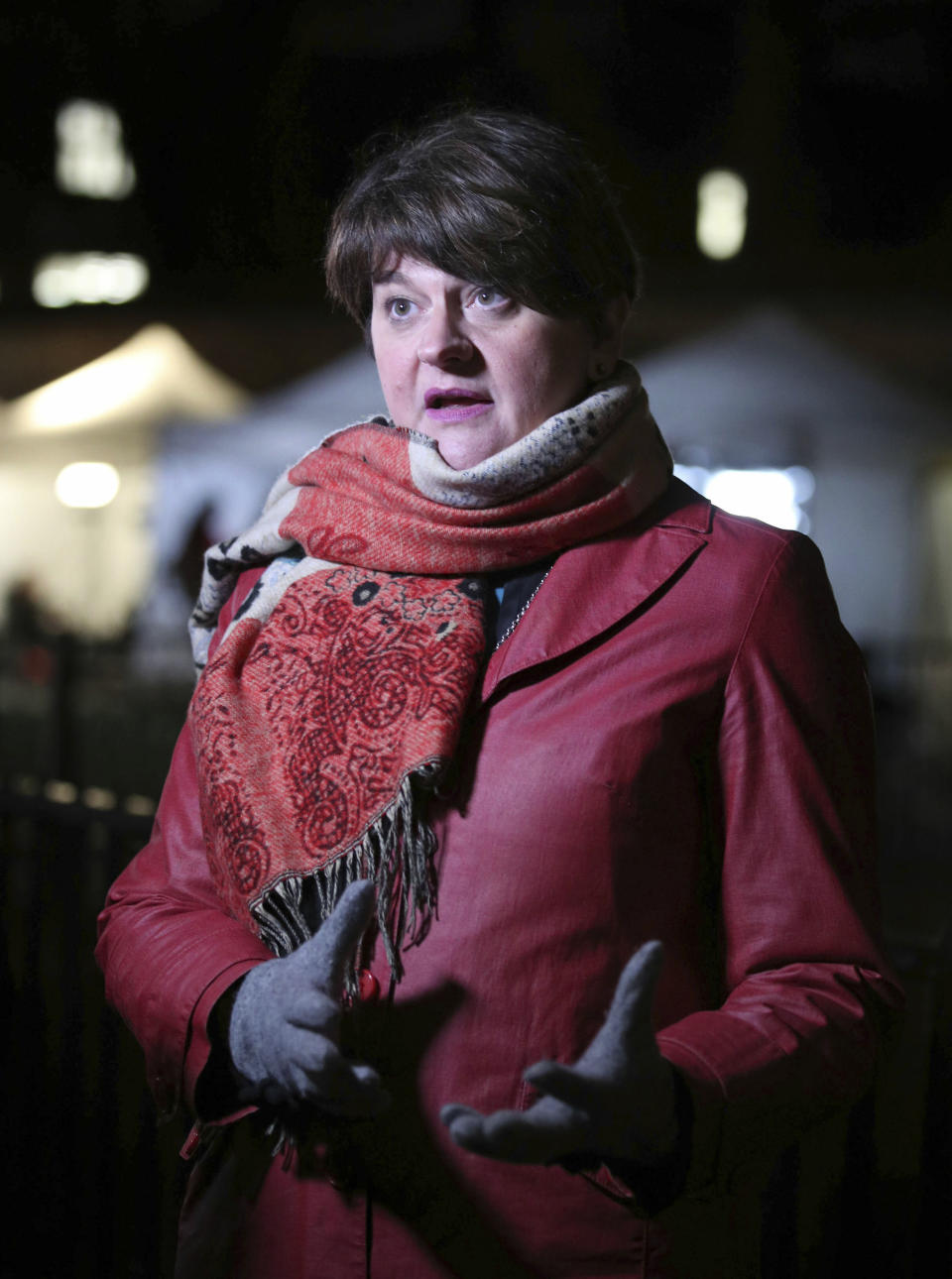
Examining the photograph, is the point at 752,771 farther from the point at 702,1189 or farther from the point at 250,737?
the point at 250,737

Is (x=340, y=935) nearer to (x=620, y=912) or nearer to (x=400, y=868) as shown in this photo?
(x=400, y=868)

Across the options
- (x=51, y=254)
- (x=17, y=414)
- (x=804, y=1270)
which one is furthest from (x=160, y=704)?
(x=51, y=254)

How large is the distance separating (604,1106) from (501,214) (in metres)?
0.94

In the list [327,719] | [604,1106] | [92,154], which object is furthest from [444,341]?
[92,154]

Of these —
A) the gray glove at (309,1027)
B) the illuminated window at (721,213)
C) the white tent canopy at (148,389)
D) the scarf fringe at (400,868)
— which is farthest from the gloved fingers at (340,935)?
the illuminated window at (721,213)

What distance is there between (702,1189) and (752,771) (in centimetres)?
41

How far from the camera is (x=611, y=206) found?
1.47 m

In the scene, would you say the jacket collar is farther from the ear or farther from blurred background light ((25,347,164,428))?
blurred background light ((25,347,164,428))

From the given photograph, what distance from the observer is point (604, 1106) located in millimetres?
1012

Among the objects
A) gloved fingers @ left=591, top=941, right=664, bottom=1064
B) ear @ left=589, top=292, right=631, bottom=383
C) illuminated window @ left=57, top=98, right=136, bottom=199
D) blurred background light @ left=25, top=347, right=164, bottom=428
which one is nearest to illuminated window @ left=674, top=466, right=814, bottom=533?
blurred background light @ left=25, top=347, right=164, bottom=428

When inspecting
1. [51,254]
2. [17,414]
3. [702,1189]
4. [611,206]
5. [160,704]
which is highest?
[51,254]

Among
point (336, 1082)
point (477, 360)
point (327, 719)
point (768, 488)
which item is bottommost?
point (336, 1082)

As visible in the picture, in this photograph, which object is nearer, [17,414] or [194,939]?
[194,939]

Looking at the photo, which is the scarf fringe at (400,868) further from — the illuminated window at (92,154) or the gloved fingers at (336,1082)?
the illuminated window at (92,154)
